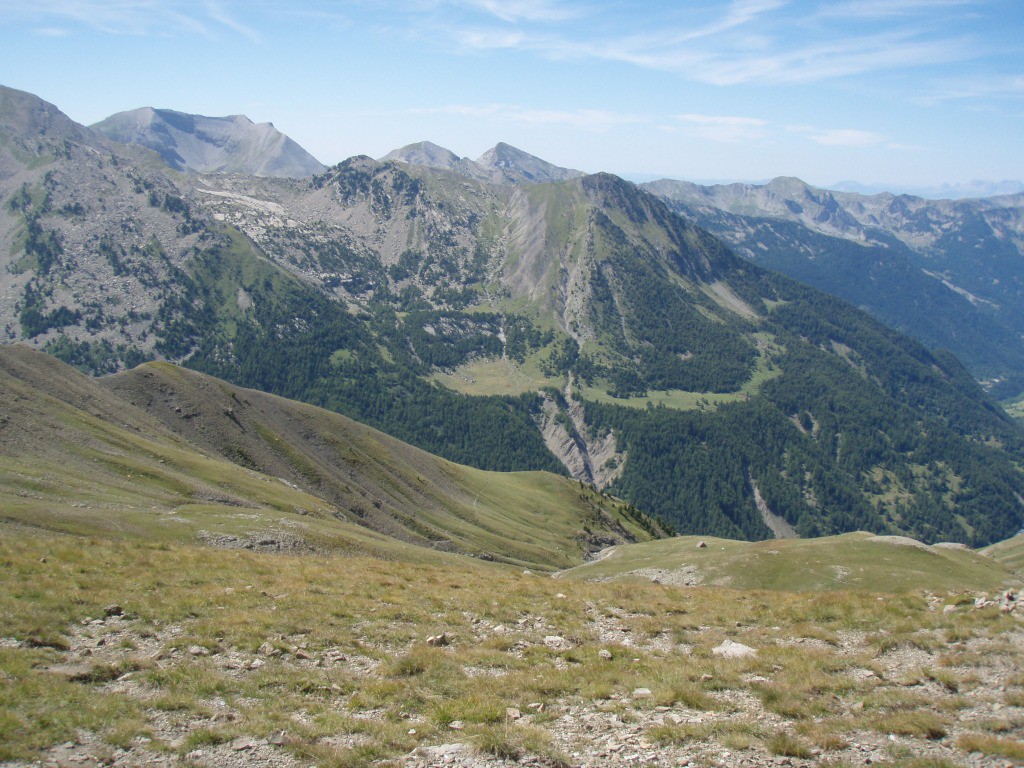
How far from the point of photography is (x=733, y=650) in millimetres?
22734

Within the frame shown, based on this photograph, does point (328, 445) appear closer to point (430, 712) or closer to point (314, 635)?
point (314, 635)

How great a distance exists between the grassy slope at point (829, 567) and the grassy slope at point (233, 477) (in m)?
30.1

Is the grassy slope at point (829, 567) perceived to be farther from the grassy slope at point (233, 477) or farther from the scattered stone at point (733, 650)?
the scattered stone at point (733, 650)

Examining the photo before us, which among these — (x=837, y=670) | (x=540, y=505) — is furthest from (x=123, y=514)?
(x=540, y=505)

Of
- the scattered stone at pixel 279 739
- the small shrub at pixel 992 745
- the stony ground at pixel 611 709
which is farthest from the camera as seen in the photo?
the scattered stone at pixel 279 739

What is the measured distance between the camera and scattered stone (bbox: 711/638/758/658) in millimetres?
22222

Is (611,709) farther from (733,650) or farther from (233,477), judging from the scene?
(233,477)

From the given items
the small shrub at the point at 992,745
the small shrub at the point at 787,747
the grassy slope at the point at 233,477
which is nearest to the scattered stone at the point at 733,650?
the small shrub at the point at 787,747

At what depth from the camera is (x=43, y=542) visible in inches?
1212

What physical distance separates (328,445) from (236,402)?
1624cm

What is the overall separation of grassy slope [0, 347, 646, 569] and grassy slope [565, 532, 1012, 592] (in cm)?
3008

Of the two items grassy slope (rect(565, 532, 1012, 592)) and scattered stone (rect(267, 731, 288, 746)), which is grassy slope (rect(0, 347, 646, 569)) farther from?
scattered stone (rect(267, 731, 288, 746))

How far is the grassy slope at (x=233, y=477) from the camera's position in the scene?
51.2 meters

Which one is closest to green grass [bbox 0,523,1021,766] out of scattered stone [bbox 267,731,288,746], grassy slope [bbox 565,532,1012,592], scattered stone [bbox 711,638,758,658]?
scattered stone [bbox 267,731,288,746]
